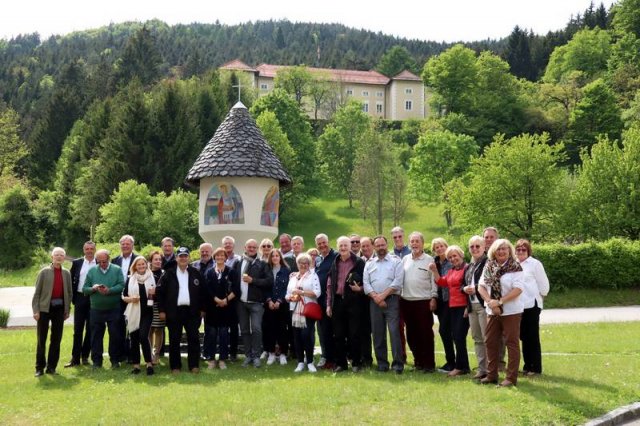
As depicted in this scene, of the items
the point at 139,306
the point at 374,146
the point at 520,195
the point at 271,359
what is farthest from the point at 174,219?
the point at 139,306

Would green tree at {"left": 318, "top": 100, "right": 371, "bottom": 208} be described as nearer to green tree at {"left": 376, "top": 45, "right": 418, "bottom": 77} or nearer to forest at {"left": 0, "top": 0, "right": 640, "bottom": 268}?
forest at {"left": 0, "top": 0, "right": 640, "bottom": 268}

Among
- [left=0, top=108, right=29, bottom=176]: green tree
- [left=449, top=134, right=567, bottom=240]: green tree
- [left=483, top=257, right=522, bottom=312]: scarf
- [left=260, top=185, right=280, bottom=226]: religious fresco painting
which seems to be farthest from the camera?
[left=0, top=108, right=29, bottom=176]: green tree

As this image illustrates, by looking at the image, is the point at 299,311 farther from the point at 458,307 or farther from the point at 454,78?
the point at 454,78

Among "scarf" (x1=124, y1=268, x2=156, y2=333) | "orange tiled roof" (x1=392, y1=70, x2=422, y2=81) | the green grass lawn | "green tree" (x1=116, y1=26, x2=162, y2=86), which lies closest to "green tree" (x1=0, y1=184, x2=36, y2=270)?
"green tree" (x1=116, y1=26, x2=162, y2=86)

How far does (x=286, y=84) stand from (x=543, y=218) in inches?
2307

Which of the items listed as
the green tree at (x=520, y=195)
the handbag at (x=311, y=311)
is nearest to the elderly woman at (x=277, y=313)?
the handbag at (x=311, y=311)

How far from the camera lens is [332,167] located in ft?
219

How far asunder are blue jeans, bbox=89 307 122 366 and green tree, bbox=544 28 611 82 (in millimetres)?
85952

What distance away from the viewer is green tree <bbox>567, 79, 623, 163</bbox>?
68.1m

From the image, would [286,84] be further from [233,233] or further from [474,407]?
[474,407]

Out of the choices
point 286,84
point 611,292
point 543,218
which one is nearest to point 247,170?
point 611,292

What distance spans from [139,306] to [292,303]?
2.44 meters

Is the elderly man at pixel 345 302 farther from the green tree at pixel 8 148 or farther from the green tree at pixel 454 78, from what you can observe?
the green tree at pixel 454 78

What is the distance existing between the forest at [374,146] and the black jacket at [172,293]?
2602 cm
